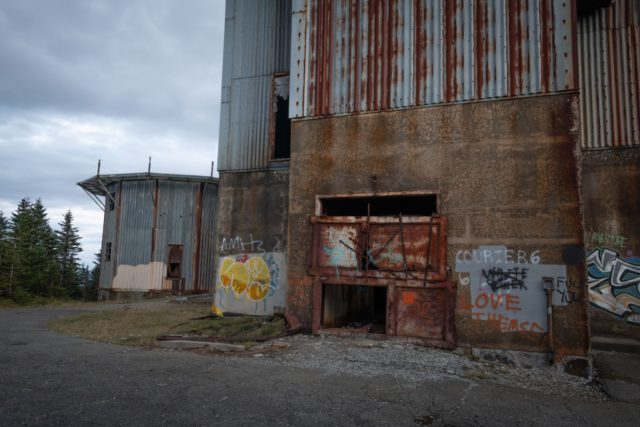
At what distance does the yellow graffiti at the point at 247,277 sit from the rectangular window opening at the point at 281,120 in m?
3.47

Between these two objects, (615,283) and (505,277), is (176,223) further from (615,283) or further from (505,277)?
(615,283)

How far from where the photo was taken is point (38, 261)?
29.2m

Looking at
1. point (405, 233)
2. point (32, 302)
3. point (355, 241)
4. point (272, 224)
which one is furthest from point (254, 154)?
point (32, 302)

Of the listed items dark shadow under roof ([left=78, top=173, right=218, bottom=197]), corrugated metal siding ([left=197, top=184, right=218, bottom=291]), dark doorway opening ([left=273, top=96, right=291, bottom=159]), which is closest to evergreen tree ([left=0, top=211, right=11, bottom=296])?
dark shadow under roof ([left=78, top=173, right=218, bottom=197])

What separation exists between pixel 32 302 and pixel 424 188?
2068 cm

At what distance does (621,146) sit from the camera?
1213cm

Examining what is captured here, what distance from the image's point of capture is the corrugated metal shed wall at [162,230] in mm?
25422

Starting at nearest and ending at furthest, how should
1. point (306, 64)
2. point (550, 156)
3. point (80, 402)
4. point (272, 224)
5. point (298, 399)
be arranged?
1. point (80, 402)
2. point (298, 399)
3. point (550, 156)
4. point (306, 64)
5. point (272, 224)

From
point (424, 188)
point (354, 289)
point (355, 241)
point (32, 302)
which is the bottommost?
point (32, 302)

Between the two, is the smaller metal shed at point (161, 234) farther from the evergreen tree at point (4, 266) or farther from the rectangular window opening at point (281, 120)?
the rectangular window opening at point (281, 120)

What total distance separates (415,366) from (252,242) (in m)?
6.91

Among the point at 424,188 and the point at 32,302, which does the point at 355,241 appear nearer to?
the point at 424,188

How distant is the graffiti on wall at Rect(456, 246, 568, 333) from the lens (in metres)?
8.94

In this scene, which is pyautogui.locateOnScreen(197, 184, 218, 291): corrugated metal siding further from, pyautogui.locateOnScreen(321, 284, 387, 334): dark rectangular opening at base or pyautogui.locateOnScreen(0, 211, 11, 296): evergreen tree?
pyautogui.locateOnScreen(321, 284, 387, 334): dark rectangular opening at base
